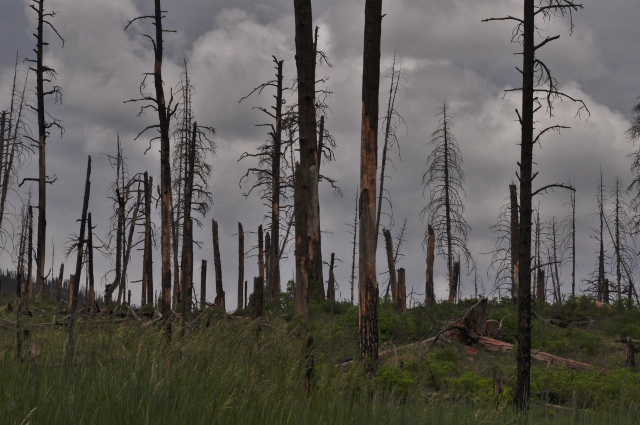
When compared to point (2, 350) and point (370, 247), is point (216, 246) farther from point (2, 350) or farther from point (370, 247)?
point (2, 350)

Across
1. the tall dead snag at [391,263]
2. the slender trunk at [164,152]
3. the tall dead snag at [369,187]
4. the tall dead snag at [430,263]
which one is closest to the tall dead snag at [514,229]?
the tall dead snag at [430,263]

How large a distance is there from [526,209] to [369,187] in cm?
266

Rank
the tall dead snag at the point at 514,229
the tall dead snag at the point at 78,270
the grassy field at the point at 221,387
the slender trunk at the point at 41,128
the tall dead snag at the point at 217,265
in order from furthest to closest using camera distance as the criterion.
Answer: the tall dead snag at the point at 217,265 < the tall dead snag at the point at 514,229 < the slender trunk at the point at 41,128 < the tall dead snag at the point at 78,270 < the grassy field at the point at 221,387

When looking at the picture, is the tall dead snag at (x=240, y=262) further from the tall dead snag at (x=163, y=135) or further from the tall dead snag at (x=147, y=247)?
the tall dead snag at (x=163, y=135)

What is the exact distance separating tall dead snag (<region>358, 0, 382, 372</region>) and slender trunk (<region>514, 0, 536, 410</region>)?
225cm

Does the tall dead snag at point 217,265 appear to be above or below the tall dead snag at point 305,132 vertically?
below

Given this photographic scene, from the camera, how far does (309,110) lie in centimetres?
1527

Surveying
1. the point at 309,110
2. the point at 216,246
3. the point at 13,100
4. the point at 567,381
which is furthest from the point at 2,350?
the point at 13,100

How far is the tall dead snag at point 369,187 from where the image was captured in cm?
1010

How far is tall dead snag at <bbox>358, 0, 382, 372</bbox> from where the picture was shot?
10102 mm

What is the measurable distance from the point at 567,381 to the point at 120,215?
85.5ft

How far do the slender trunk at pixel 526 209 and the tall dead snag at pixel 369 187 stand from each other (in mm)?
2247

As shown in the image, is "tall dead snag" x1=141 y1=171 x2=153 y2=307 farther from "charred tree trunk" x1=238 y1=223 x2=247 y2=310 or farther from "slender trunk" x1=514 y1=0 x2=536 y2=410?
"slender trunk" x1=514 y1=0 x2=536 y2=410

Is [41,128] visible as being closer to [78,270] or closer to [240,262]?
[240,262]
